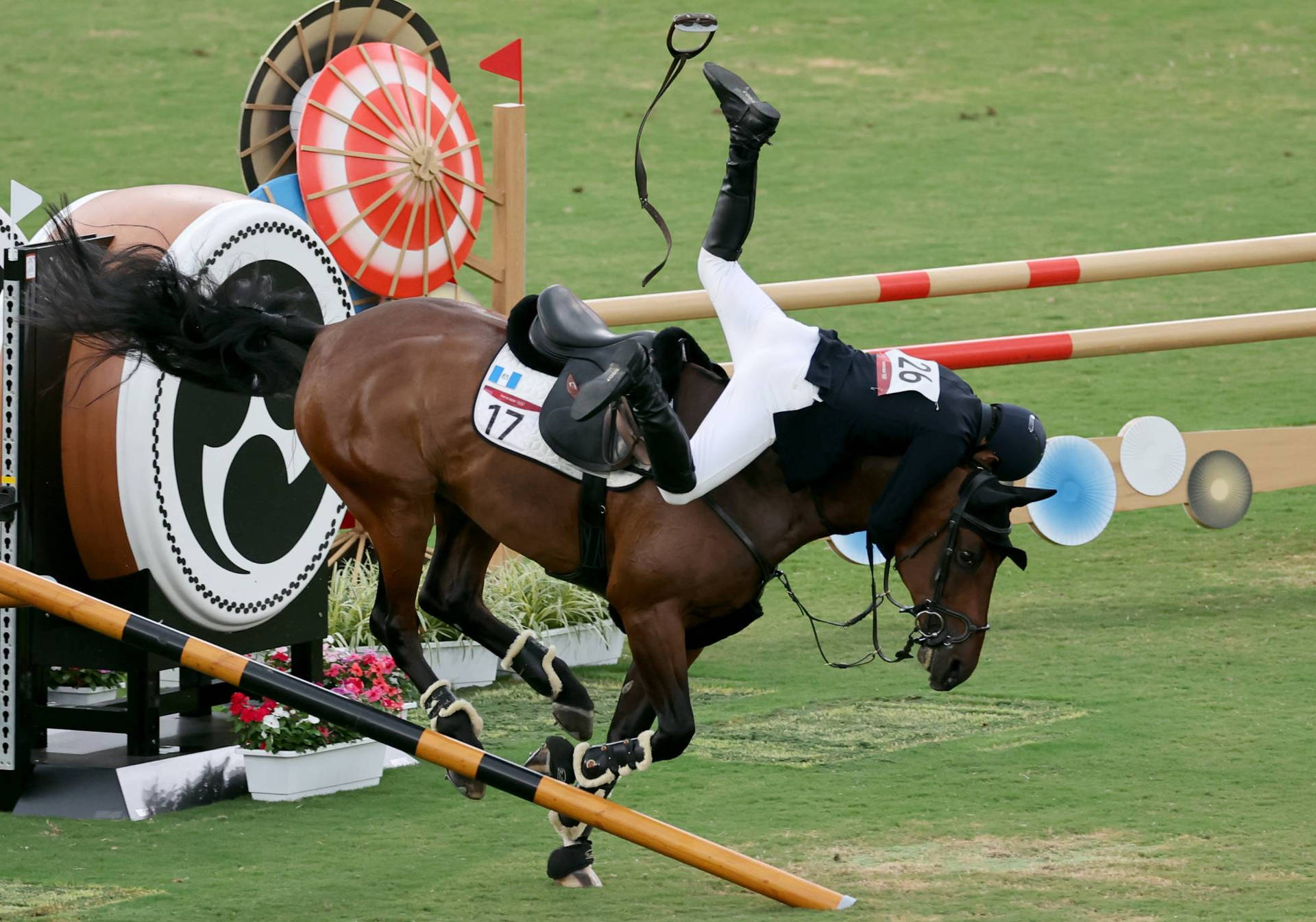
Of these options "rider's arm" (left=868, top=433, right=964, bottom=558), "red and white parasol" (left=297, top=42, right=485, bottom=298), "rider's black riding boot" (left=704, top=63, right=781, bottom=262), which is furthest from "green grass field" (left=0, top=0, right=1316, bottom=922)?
"red and white parasol" (left=297, top=42, right=485, bottom=298)

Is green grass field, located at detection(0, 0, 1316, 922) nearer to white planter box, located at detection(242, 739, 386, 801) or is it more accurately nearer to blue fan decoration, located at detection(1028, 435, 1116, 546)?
white planter box, located at detection(242, 739, 386, 801)

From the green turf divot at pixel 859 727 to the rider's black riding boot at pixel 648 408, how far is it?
5.75 ft

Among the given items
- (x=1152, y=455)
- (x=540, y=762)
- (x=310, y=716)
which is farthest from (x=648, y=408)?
(x=1152, y=455)

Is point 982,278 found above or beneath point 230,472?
above

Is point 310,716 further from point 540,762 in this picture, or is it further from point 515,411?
point 515,411

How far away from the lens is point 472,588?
5.02 m

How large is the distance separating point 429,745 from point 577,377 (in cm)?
92

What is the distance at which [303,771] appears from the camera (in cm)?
555

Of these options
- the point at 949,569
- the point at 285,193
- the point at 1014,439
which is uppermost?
the point at 285,193

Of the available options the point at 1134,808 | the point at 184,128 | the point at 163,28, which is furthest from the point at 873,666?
the point at 163,28

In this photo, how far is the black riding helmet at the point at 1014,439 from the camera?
4.47m

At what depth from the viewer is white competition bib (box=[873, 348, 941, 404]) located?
4.38 metres

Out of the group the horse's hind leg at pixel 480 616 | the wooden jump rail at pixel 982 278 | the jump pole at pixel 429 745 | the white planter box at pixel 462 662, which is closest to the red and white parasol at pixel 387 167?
the wooden jump rail at pixel 982 278

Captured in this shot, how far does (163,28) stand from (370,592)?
11259 mm
